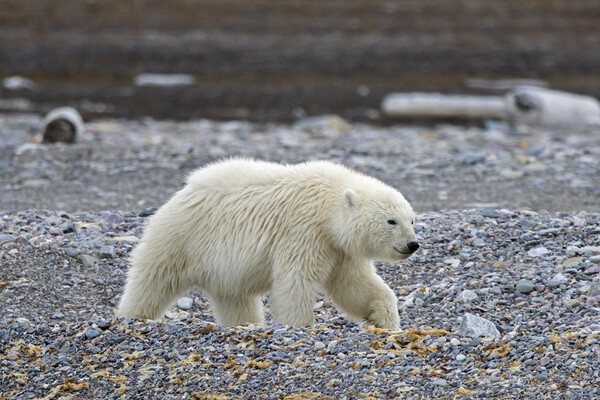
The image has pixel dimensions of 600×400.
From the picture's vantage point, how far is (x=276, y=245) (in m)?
5.72

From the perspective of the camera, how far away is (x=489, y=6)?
3080cm

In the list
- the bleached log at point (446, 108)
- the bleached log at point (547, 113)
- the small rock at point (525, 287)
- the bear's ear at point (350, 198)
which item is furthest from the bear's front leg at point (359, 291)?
the bleached log at point (446, 108)

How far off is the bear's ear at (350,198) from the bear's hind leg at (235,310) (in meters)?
0.94

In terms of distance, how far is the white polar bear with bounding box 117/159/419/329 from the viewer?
5602 millimetres

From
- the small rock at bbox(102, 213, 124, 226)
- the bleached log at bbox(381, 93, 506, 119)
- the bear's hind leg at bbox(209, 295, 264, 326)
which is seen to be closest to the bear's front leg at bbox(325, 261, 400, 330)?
the bear's hind leg at bbox(209, 295, 264, 326)

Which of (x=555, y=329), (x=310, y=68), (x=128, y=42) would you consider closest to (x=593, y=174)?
(x=555, y=329)

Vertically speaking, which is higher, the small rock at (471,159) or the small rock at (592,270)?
the small rock at (592,270)

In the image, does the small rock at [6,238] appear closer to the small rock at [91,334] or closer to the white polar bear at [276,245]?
the white polar bear at [276,245]

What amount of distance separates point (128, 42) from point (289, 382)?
2274 centimetres

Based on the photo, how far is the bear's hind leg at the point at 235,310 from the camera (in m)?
5.96

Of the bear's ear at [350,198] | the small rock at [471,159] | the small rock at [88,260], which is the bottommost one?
the small rock at [471,159]

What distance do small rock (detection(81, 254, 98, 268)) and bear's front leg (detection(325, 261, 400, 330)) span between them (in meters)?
1.91

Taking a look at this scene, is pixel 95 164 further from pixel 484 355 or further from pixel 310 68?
pixel 310 68

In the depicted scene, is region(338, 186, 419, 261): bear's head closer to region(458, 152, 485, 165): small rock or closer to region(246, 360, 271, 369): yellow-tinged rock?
region(246, 360, 271, 369): yellow-tinged rock
